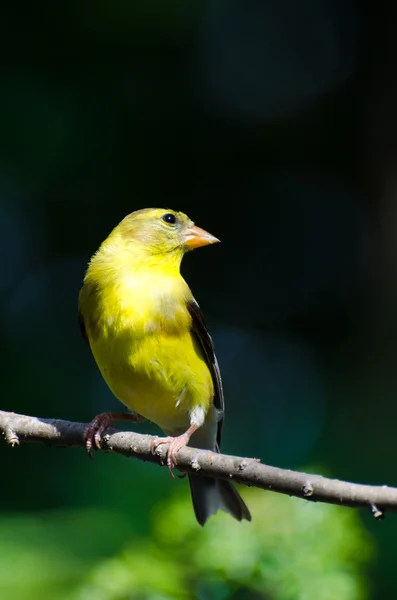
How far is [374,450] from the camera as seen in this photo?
17.0 feet

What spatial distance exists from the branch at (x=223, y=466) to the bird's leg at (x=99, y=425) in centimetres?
3

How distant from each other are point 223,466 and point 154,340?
1.18m

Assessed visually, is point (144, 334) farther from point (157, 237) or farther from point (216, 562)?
point (216, 562)

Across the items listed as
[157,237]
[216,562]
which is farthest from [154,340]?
[216,562]

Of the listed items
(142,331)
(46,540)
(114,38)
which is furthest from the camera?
(114,38)

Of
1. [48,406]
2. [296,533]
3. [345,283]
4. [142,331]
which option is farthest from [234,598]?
[345,283]

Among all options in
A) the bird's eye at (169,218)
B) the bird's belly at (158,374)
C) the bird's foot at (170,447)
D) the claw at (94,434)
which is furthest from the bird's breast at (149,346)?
the bird's eye at (169,218)

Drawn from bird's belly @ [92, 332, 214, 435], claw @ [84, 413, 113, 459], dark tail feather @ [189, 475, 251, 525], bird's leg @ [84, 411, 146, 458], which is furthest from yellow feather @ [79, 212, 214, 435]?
dark tail feather @ [189, 475, 251, 525]

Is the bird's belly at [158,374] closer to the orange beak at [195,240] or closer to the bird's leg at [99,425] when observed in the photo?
the bird's leg at [99,425]

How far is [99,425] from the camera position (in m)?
3.68

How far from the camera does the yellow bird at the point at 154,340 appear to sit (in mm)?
3729

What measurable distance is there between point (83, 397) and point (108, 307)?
7.93 feet

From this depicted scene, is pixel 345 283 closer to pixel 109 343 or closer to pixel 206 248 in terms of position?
pixel 206 248

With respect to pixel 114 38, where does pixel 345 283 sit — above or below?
below
